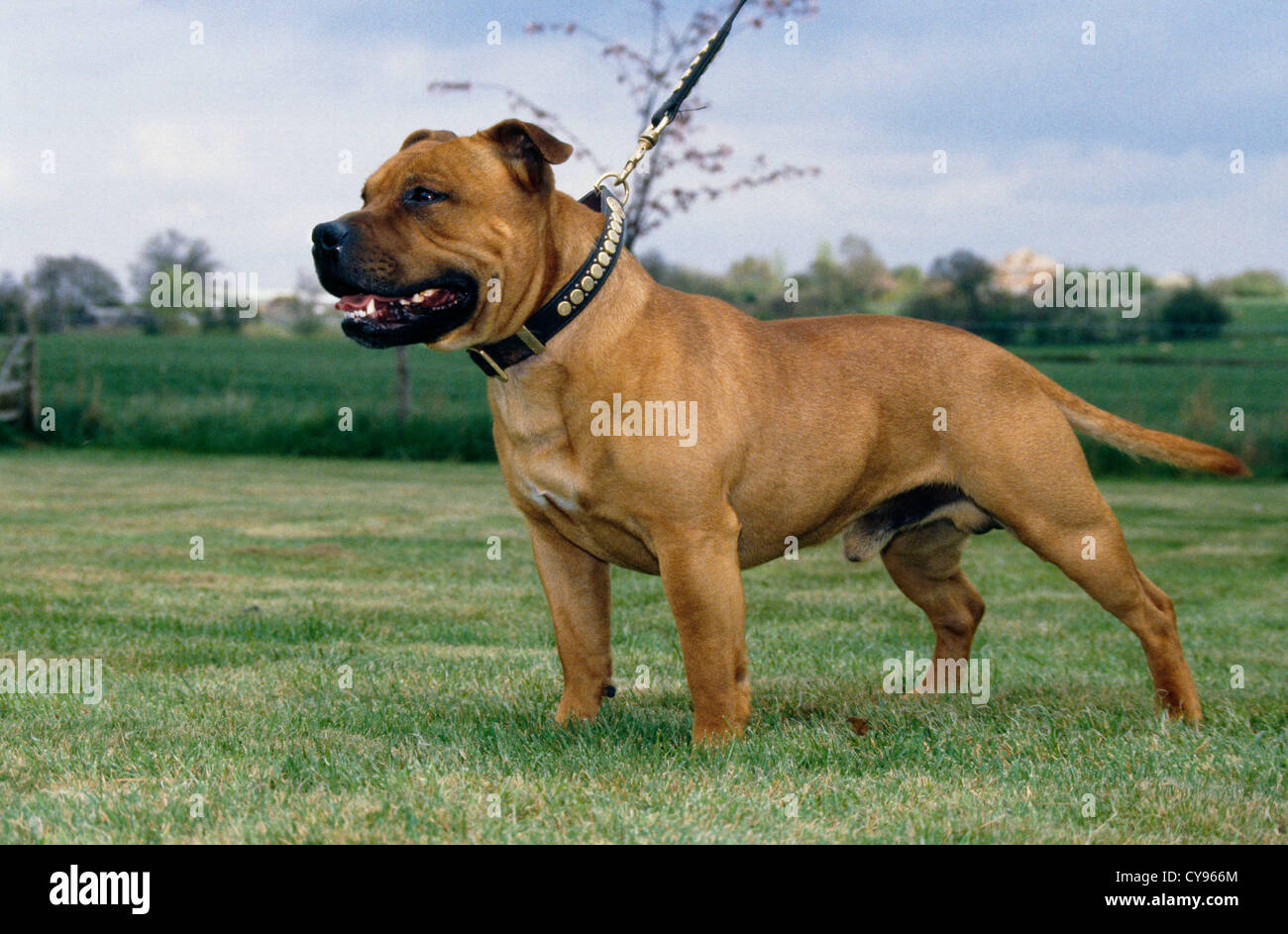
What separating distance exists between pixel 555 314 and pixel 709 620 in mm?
1064

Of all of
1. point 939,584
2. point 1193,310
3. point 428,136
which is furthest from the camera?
point 1193,310

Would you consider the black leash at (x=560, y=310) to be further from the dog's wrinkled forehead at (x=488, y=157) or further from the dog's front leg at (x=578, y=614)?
the dog's front leg at (x=578, y=614)

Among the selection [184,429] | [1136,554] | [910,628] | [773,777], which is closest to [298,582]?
[910,628]

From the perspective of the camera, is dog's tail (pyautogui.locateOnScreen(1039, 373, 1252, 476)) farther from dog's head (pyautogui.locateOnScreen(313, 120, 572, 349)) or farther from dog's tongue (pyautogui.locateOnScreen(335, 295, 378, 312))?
dog's tongue (pyautogui.locateOnScreen(335, 295, 378, 312))

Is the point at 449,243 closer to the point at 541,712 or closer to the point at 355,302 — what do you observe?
the point at 355,302

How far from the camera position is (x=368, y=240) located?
361 centimetres

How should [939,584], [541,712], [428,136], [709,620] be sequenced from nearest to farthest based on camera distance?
[709,620], [428,136], [541,712], [939,584]

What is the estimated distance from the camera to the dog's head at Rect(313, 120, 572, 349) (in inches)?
143

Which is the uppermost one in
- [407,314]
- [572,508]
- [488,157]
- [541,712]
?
[488,157]

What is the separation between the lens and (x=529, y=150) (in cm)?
383

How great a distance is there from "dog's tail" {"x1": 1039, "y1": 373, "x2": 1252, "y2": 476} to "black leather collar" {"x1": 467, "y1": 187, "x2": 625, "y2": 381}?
74.5 inches

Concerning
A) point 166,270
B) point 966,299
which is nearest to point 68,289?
point 166,270

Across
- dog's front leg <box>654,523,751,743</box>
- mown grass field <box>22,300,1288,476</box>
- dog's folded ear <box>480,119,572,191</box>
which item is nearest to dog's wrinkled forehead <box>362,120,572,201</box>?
dog's folded ear <box>480,119,572,191</box>

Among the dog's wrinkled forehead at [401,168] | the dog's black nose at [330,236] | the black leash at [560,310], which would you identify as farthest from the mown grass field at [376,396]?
the dog's black nose at [330,236]
